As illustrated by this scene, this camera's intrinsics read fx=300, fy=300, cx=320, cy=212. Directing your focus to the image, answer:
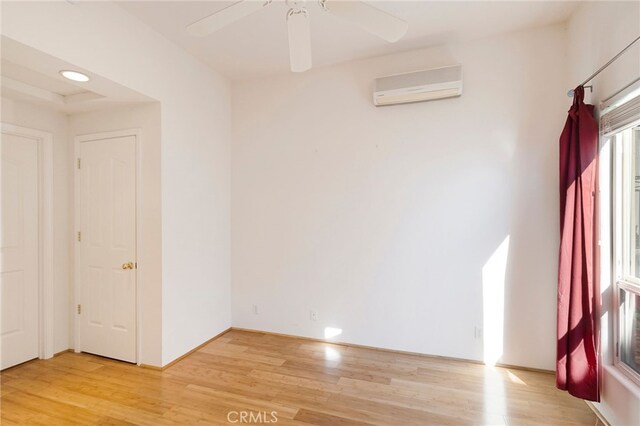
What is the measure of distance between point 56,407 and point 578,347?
369 cm

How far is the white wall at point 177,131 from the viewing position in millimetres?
1999

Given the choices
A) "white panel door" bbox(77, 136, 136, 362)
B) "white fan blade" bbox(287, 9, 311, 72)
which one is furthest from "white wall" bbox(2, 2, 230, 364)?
"white fan blade" bbox(287, 9, 311, 72)

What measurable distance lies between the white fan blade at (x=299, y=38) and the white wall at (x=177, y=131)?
4.98 ft

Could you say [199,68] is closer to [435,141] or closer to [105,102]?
[105,102]

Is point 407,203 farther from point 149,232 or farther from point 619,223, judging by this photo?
point 149,232

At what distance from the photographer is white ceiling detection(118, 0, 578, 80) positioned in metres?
2.31

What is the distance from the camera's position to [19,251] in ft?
9.20

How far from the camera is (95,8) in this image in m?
2.16

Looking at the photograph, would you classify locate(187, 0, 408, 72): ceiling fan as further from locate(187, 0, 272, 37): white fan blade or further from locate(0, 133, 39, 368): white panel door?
locate(0, 133, 39, 368): white panel door

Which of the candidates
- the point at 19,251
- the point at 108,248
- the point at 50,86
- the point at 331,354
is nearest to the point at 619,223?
the point at 331,354

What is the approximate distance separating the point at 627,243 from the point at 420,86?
1.91 m

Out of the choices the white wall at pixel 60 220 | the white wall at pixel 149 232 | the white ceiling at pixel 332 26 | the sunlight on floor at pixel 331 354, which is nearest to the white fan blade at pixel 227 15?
→ the white ceiling at pixel 332 26

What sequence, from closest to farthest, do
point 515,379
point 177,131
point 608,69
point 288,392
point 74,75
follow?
point 608,69
point 74,75
point 288,392
point 515,379
point 177,131

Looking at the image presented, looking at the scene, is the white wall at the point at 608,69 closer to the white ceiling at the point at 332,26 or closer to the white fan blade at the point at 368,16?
the white ceiling at the point at 332,26
